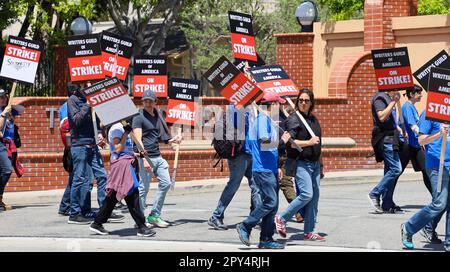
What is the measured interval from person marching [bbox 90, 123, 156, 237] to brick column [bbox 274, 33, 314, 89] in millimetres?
14330

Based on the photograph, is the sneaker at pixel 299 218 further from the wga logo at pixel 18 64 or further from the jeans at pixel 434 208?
the wga logo at pixel 18 64

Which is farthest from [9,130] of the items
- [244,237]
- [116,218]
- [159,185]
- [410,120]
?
[410,120]

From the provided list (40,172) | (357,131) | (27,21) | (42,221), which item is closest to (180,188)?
(40,172)

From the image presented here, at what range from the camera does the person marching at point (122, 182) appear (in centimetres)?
1312

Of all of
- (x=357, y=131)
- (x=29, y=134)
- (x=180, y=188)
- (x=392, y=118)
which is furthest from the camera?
(x=357, y=131)

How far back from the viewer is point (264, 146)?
12.3m

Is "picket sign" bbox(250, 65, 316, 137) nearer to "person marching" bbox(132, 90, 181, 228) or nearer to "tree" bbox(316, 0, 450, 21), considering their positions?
"person marching" bbox(132, 90, 181, 228)

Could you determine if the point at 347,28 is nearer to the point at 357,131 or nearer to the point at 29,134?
the point at 357,131

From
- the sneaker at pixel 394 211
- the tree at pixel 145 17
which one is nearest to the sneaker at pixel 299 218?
the sneaker at pixel 394 211

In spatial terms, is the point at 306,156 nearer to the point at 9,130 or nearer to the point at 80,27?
the point at 9,130

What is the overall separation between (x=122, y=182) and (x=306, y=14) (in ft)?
51.2

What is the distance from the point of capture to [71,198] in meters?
14.8
